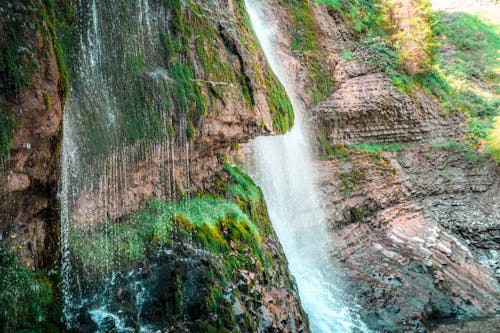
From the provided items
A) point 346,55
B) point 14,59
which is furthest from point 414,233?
point 14,59

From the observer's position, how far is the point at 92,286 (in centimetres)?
626

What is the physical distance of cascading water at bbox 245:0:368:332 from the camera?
1035 cm

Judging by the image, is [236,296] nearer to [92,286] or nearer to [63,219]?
[92,286]

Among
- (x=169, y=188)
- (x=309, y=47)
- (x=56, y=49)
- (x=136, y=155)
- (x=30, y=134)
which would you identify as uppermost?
(x=309, y=47)

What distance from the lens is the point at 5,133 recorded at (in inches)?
183

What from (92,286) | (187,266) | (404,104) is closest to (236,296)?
(187,266)

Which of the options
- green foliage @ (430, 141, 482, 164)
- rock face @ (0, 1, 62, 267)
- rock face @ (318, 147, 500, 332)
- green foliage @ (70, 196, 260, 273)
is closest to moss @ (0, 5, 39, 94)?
rock face @ (0, 1, 62, 267)

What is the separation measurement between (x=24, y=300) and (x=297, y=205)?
29.5ft

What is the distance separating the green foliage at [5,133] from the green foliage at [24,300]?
1.19 meters

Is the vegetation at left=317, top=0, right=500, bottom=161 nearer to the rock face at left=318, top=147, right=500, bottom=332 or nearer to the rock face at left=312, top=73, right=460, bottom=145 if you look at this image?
the rock face at left=312, top=73, right=460, bottom=145

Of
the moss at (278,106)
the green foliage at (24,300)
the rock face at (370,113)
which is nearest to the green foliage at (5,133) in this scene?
the green foliage at (24,300)

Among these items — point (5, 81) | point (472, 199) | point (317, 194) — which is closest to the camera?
point (5, 81)

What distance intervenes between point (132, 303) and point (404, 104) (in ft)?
42.7

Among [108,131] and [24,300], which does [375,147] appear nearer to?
[108,131]
